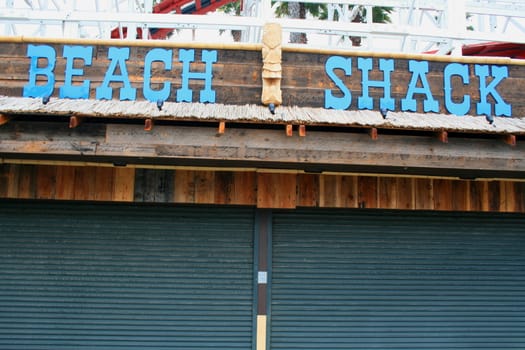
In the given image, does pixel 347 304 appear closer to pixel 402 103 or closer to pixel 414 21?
pixel 402 103

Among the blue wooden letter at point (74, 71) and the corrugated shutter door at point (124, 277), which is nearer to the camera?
the blue wooden letter at point (74, 71)

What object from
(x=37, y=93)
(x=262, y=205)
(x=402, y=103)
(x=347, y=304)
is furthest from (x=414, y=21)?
(x=37, y=93)

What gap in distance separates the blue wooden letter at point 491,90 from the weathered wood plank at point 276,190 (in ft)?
10.3

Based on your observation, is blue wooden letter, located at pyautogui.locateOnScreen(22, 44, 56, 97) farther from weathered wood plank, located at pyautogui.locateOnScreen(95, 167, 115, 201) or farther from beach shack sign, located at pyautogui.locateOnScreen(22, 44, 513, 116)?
weathered wood plank, located at pyautogui.locateOnScreen(95, 167, 115, 201)

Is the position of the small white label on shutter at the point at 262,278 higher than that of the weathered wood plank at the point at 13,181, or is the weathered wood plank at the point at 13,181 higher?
the weathered wood plank at the point at 13,181

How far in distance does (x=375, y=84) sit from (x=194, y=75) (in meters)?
2.77

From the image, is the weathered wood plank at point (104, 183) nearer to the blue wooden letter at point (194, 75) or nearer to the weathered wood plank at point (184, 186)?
the weathered wood plank at point (184, 186)

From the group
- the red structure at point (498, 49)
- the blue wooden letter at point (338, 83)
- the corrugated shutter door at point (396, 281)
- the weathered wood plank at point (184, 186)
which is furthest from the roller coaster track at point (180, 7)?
Result: the corrugated shutter door at point (396, 281)

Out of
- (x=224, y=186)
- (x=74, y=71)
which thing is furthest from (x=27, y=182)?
(x=224, y=186)

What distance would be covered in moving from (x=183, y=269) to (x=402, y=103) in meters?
4.36

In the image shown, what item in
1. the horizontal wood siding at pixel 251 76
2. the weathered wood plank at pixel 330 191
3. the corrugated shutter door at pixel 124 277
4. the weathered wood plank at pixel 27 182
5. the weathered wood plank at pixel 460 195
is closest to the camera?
the horizontal wood siding at pixel 251 76

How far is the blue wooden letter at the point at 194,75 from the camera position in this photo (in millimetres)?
6730

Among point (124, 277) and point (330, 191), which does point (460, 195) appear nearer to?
point (330, 191)

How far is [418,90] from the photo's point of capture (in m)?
7.01
